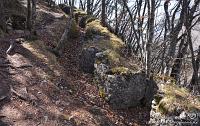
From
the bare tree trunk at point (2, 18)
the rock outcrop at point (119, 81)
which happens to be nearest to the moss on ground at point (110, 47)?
the rock outcrop at point (119, 81)

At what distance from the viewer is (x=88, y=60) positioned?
1659 centimetres

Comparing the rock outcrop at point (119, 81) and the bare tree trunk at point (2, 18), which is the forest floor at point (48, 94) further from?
the bare tree trunk at point (2, 18)

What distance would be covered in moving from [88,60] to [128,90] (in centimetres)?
351

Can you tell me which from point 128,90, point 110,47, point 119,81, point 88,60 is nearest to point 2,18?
point 88,60

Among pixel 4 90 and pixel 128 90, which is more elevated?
pixel 4 90

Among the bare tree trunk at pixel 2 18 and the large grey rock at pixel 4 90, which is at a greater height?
the bare tree trunk at pixel 2 18

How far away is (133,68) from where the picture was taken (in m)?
15.1

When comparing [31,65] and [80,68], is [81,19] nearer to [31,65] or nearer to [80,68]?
[80,68]

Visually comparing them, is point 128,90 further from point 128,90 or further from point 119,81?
point 119,81

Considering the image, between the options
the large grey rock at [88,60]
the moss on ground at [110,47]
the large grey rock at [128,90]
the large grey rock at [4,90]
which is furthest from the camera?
the large grey rock at [88,60]

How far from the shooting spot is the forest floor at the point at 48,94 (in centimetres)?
1095

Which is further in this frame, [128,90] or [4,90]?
[128,90]

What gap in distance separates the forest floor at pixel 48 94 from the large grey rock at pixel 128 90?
1.13ft

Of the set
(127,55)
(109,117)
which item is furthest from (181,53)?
(109,117)
